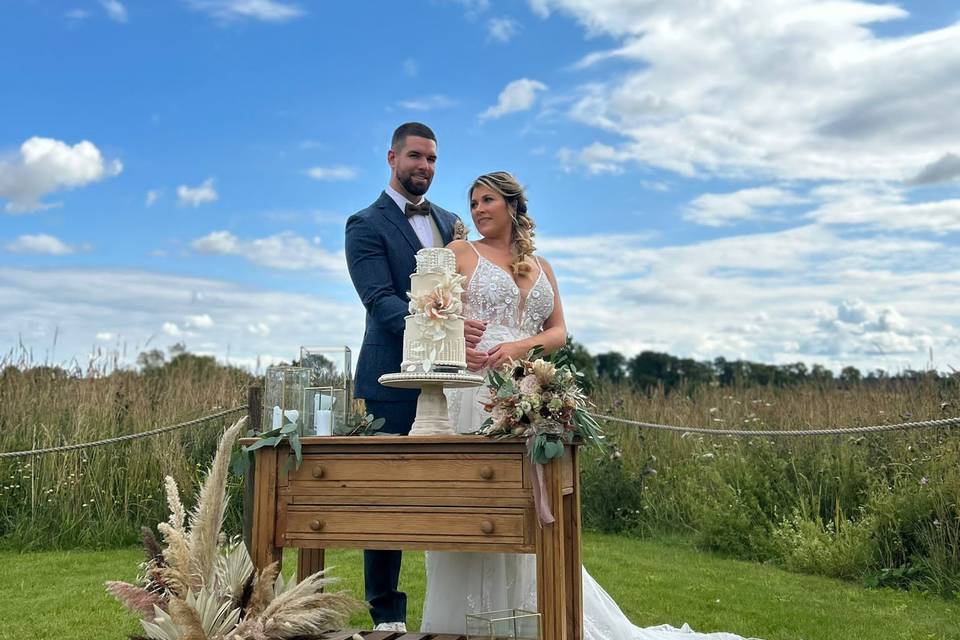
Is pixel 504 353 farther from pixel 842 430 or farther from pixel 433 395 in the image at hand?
pixel 842 430

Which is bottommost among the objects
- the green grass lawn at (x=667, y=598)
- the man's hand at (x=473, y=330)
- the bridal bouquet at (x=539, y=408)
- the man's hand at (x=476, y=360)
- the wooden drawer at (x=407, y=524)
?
the green grass lawn at (x=667, y=598)

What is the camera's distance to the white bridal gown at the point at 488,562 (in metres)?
3.85

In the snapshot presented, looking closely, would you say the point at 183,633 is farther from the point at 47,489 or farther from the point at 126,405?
the point at 126,405

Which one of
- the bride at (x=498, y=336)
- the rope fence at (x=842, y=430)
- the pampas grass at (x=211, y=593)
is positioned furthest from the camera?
the rope fence at (x=842, y=430)

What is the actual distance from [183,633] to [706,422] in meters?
7.22

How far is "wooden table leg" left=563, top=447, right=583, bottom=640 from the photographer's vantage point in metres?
3.44

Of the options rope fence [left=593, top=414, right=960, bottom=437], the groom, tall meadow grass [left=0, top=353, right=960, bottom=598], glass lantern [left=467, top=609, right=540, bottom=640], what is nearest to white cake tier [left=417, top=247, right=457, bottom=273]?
the groom

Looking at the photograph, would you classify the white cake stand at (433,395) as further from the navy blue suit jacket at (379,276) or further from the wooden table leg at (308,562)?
the wooden table leg at (308,562)

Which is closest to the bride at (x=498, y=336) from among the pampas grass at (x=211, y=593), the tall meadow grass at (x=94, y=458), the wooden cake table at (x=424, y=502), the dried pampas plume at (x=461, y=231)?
the dried pampas plume at (x=461, y=231)

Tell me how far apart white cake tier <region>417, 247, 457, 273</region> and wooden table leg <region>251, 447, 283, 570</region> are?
36.4 inches

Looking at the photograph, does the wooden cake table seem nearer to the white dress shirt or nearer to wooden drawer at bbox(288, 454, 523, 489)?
wooden drawer at bbox(288, 454, 523, 489)

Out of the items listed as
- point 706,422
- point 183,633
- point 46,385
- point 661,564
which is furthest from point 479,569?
point 46,385

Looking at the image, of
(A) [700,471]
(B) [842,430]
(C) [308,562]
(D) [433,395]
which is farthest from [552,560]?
(A) [700,471]

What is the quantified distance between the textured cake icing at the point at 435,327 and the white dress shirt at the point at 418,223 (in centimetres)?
108
